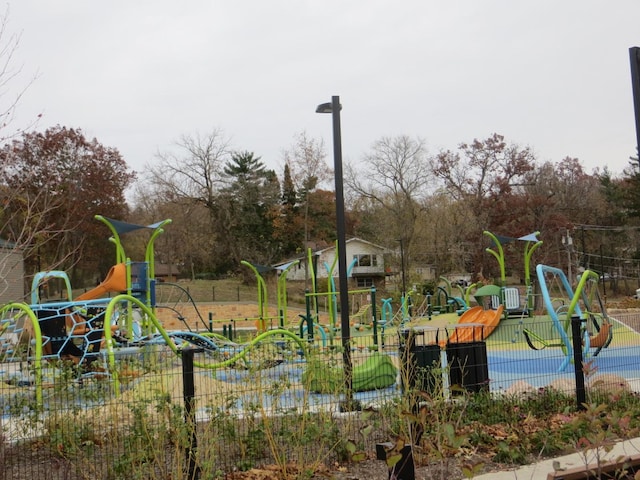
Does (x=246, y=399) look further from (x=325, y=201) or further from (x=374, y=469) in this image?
(x=325, y=201)

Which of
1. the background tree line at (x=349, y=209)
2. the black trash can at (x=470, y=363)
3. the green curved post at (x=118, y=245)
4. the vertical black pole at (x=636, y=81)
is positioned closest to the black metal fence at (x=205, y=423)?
the black trash can at (x=470, y=363)

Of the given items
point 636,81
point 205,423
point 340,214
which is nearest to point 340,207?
point 340,214

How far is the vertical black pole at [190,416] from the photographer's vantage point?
14.7 ft

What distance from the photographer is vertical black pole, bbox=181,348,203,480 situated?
4480mm

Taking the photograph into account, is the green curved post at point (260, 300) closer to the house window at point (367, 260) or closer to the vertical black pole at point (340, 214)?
the vertical black pole at point (340, 214)

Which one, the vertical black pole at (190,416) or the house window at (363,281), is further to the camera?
the house window at (363,281)

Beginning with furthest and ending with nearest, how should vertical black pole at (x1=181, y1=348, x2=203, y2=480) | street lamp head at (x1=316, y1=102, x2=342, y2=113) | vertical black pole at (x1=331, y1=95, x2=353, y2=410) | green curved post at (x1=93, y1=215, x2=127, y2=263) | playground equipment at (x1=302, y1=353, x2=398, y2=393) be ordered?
green curved post at (x1=93, y1=215, x2=127, y2=263) → street lamp head at (x1=316, y1=102, x2=342, y2=113) → vertical black pole at (x1=331, y1=95, x2=353, y2=410) → playground equipment at (x1=302, y1=353, x2=398, y2=393) → vertical black pole at (x1=181, y1=348, x2=203, y2=480)

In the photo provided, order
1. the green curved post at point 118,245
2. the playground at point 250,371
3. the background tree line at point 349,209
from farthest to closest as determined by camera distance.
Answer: the background tree line at point 349,209 → the green curved post at point 118,245 → the playground at point 250,371

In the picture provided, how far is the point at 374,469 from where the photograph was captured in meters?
5.13

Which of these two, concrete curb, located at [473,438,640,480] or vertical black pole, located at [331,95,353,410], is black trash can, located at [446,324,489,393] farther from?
concrete curb, located at [473,438,640,480]

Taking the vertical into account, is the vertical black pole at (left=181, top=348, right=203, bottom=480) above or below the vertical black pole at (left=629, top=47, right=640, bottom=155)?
below

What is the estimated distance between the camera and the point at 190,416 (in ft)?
14.9

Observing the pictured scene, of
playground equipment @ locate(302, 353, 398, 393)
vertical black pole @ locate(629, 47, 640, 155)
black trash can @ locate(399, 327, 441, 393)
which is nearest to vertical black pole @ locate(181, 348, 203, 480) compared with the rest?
playground equipment @ locate(302, 353, 398, 393)

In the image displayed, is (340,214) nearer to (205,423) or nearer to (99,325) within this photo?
(205,423)
